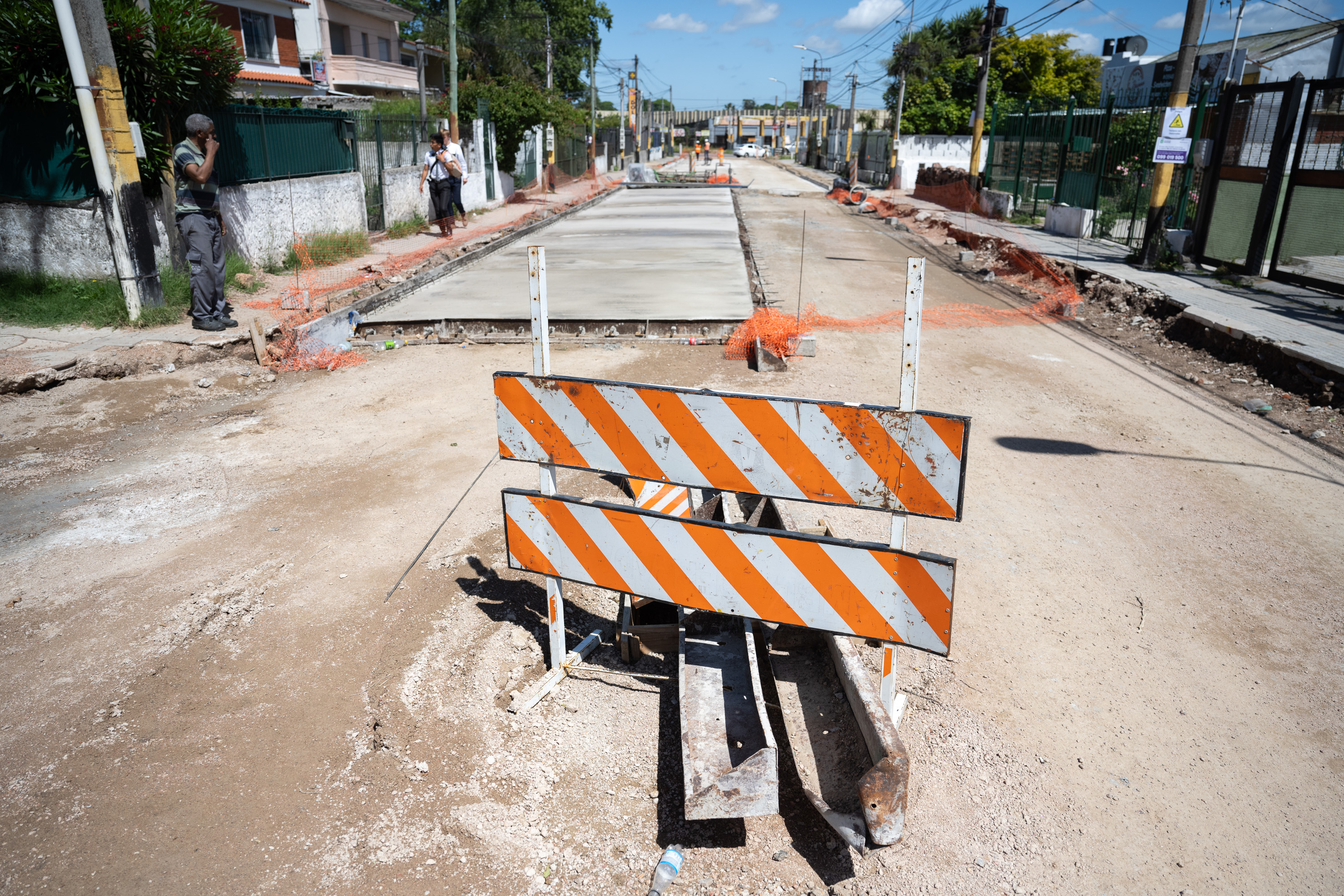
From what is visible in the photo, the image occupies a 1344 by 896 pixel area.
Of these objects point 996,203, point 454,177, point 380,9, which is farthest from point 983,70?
point 380,9

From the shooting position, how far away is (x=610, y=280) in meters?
12.0

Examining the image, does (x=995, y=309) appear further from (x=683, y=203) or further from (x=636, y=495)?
(x=683, y=203)

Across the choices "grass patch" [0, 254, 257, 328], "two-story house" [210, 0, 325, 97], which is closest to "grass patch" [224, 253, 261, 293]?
"grass patch" [0, 254, 257, 328]

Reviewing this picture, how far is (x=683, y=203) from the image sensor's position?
27438 mm

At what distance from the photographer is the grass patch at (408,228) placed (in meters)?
17.8

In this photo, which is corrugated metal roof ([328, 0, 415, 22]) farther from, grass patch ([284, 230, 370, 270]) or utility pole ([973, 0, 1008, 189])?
grass patch ([284, 230, 370, 270])

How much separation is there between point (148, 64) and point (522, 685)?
10175mm

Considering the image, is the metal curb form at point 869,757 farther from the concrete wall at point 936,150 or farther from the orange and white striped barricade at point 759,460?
the concrete wall at point 936,150

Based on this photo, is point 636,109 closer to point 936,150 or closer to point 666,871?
point 936,150

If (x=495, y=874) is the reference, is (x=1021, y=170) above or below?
above

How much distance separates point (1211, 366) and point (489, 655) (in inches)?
345

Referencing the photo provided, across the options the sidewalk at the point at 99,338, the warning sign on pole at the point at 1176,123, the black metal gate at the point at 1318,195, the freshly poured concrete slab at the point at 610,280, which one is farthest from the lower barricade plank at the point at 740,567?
the warning sign on pole at the point at 1176,123

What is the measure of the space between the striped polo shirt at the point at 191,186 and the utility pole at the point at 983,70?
914 inches

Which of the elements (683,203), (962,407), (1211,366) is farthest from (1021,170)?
(962,407)
